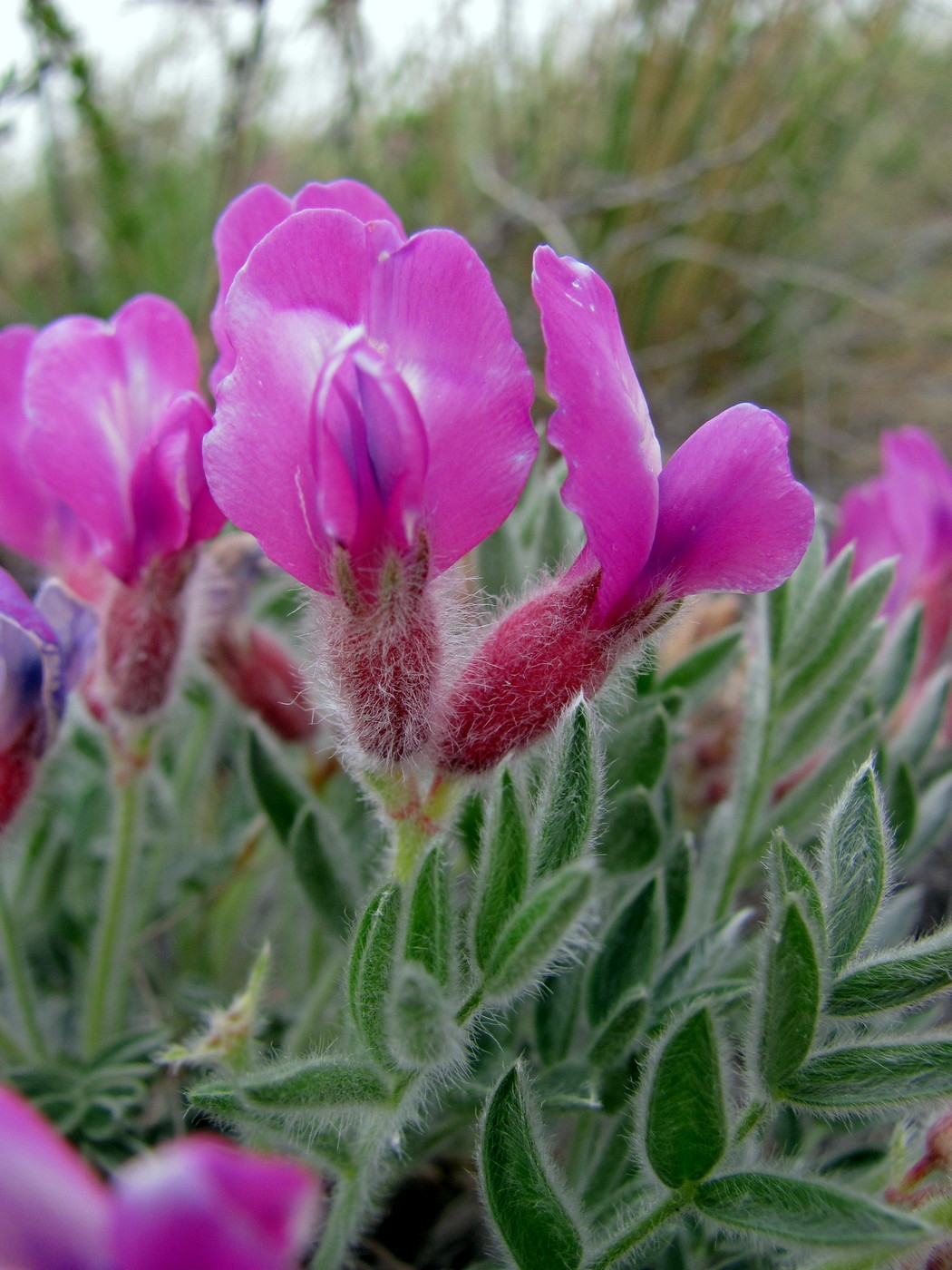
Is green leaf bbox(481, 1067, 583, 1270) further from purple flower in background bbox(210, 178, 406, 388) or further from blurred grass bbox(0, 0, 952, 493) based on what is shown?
blurred grass bbox(0, 0, 952, 493)

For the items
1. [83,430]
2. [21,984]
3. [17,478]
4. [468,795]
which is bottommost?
[21,984]

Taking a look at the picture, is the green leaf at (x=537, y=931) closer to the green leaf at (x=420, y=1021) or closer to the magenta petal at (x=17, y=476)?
the green leaf at (x=420, y=1021)

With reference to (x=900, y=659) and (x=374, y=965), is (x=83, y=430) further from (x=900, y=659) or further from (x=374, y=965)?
(x=900, y=659)

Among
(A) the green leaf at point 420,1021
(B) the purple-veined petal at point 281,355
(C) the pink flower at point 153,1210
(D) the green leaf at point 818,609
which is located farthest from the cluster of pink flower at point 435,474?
(D) the green leaf at point 818,609

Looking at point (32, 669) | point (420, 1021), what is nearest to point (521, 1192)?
point (420, 1021)

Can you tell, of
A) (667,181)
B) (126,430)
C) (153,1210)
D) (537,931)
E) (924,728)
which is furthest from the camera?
(667,181)

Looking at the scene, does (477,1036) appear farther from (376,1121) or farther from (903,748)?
(903,748)

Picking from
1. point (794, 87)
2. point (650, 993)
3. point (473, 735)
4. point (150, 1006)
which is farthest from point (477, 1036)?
point (794, 87)

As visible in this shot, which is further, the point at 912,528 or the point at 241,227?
the point at 912,528
